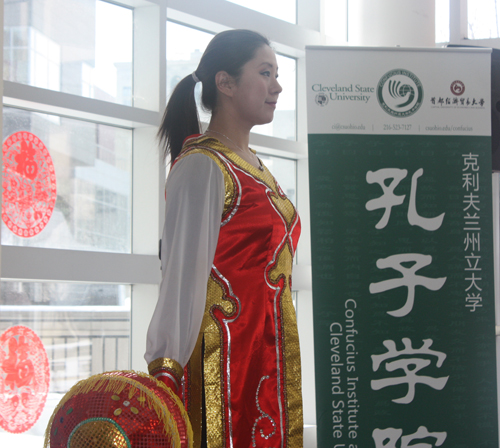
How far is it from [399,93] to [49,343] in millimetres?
1757

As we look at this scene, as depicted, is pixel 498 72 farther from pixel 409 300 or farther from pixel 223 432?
pixel 223 432

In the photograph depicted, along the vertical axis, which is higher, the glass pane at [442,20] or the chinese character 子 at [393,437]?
the glass pane at [442,20]

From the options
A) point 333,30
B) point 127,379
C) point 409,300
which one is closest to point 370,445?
point 409,300

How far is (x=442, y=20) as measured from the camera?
3734mm

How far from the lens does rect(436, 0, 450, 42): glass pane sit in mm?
3701

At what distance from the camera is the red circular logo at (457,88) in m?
2.33

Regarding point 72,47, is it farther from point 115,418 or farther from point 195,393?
point 115,418

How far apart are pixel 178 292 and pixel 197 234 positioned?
128 millimetres

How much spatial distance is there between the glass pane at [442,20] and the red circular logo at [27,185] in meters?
2.34

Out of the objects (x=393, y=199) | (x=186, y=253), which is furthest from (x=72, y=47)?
(x=186, y=253)

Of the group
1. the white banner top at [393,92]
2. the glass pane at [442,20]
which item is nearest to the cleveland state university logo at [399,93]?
the white banner top at [393,92]

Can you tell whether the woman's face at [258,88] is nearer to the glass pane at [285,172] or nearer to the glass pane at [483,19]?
the glass pane at [285,172]

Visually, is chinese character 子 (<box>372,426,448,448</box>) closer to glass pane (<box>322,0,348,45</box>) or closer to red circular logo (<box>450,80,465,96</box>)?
red circular logo (<box>450,80,465,96</box>)

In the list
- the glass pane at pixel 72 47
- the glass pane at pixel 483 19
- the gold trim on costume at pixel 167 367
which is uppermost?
the glass pane at pixel 483 19
